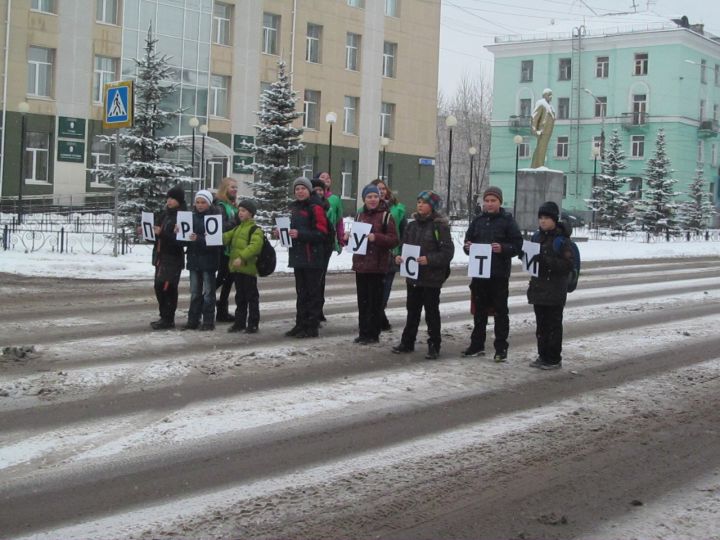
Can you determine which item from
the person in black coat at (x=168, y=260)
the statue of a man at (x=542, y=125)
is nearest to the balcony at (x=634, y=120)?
the statue of a man at (x=542, y=125)

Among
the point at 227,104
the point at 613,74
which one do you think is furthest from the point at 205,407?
the point at 613,74

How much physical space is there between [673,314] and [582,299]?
7.20 feet

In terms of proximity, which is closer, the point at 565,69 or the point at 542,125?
the point at 542,125

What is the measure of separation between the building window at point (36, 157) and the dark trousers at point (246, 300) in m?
34.4

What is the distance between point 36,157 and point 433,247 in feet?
122

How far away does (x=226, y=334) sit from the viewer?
11375 millimetres

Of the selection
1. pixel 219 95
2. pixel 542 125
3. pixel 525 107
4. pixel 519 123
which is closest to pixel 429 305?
pixel 542 125

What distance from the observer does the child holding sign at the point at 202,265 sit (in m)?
11.4

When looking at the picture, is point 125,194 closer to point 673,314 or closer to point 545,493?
point 673,314

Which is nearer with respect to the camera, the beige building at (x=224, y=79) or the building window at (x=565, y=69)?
the beige building at (x=224, y=79)

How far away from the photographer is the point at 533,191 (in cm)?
3728

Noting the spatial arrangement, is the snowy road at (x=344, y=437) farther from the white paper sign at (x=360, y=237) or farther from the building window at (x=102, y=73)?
the building window at (x=102, y=73)

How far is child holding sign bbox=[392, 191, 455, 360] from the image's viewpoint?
10133mm

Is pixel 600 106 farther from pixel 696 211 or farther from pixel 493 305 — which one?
pixel 493 305
